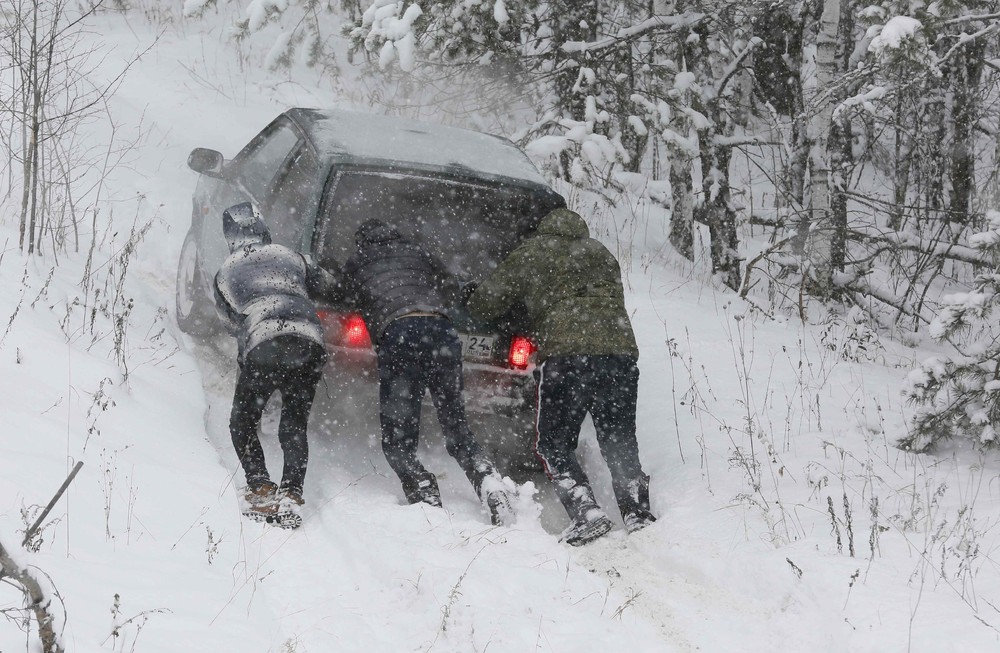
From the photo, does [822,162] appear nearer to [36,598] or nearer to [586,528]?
[586,528]

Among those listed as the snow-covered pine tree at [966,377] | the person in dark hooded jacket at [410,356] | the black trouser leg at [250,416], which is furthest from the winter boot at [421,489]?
the snow-covered pine tree at [966,377]

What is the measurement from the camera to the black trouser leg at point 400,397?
5074 mm

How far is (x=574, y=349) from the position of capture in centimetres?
515

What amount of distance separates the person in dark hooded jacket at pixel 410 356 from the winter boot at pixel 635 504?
0.64m

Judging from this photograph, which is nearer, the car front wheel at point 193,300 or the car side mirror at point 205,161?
the car front wheel at point 193,300

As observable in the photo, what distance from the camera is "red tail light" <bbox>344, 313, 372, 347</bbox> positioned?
533cm

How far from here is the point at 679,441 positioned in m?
5.88

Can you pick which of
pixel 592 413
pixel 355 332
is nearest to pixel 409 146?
pixel 355 332

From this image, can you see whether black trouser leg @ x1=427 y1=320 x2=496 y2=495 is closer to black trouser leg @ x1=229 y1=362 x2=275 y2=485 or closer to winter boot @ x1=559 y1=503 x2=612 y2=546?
winter boot @ x1=559 y1=503 x2=612 y2=546

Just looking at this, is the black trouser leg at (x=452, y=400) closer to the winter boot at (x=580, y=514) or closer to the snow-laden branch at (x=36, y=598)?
the winter boot at (x=580, y=514)

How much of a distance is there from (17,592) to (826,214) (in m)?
7.65

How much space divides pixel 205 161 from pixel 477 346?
303cm

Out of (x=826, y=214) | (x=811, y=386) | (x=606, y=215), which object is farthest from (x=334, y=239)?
(x=606, y=215)

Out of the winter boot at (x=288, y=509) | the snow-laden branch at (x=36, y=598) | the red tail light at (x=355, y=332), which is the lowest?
the winter boot at (x=288, y=509)
